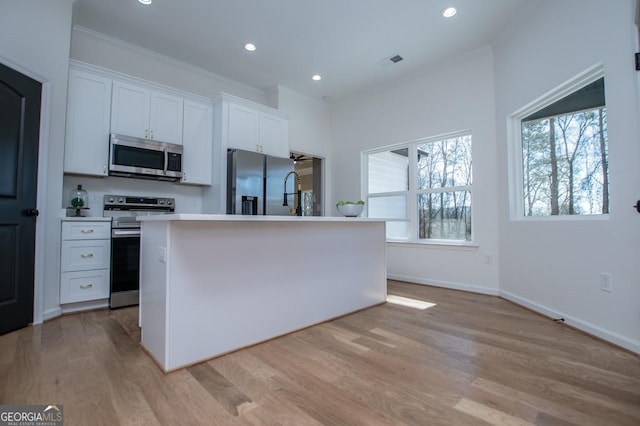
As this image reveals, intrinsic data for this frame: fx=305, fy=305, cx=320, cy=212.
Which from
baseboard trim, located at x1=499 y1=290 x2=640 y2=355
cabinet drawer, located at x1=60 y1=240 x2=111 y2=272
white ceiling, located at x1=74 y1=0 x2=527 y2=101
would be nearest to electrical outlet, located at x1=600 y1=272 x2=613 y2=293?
baseboard trim, located at x1=499 y1=290 x2=640 y2=355

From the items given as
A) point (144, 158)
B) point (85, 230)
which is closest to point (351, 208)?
point (144, 158)

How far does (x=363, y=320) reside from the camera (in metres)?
2.74

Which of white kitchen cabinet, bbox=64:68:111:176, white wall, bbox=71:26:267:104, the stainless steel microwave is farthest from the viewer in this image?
white wall, bbox=71:26:267:104

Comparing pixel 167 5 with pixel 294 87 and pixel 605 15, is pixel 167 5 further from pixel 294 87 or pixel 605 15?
pixel 605 15

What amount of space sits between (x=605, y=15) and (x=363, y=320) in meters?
3.06

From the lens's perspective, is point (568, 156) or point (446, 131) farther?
point (446, 131)

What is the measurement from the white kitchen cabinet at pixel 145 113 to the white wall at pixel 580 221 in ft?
13.1

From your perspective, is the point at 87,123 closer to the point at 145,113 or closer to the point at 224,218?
the point at 145,113

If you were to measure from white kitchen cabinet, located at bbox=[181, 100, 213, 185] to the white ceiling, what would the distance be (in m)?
0.74

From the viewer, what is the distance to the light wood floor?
4.58 ft

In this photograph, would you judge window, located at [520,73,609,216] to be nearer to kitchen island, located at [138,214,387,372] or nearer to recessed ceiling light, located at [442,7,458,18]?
recessed ceiling light, located at [442,7,458,18]

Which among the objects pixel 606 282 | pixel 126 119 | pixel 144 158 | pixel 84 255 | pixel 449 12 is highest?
pixel 449 12

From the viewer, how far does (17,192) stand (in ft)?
8.14

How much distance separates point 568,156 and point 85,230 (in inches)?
184
